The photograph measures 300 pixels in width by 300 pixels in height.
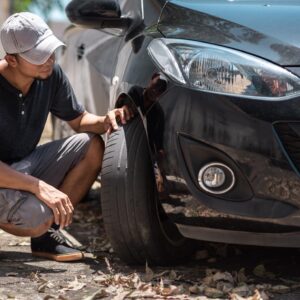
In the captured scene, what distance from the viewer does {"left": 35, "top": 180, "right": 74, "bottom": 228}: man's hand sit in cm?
345

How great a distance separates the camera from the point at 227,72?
289 cm

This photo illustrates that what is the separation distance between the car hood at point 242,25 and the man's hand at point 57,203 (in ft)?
3.04

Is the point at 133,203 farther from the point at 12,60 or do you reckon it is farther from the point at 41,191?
the point at 12,60

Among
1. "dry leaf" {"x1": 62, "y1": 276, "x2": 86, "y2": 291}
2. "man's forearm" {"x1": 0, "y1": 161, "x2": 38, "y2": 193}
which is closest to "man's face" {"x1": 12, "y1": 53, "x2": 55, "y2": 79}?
"man's forearm" {"x1": 0, "y1": 161, "x2": 38, "y2": 193}

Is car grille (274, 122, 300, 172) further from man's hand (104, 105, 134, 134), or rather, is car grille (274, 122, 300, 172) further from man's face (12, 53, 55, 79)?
man's face (12, 53, 55, 79)

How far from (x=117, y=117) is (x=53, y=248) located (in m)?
0.79

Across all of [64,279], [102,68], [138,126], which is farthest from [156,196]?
[102,68]

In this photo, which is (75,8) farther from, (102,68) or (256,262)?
(256,262)

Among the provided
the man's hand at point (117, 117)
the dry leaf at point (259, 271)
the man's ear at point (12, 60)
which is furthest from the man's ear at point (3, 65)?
the dry leaf at point (259, 271)

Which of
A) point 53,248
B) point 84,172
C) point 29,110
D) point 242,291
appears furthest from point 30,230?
point 242,291

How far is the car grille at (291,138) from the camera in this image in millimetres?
2805

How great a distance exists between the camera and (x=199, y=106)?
2896mm

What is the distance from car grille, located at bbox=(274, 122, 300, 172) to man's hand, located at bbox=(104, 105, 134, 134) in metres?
0.86

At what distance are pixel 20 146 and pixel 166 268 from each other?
3.26 feet
